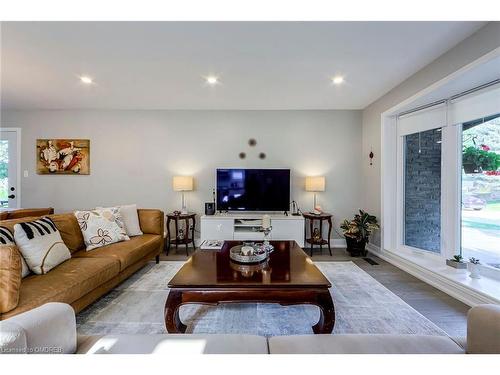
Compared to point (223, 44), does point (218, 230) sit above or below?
below

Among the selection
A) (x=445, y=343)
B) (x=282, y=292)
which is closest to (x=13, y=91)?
(x=282, y=292)

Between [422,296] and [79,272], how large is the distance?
3109 mm

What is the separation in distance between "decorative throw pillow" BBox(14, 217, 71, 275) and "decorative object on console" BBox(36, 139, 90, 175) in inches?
101

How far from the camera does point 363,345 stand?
1.02 meters

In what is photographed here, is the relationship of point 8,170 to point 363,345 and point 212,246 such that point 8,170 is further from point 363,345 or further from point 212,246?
point 363,345

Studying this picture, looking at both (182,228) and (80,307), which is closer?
(80,307)

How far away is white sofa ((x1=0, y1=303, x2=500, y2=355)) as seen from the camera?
3.05ft

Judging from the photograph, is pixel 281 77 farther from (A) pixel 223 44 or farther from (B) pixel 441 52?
(B) pixel 441 52

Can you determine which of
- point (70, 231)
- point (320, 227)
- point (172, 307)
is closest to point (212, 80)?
point (70, 231)

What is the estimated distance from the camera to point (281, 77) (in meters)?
2.90

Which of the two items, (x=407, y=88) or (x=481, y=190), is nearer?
(x=481, y=190)

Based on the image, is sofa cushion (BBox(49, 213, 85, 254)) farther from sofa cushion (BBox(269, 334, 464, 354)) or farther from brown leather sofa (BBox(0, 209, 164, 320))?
sofa cushion (BBox(269, 334, 464, 354))

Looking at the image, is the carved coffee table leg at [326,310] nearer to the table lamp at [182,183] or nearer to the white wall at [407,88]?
the white wall at [407,88]

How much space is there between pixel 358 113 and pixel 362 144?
560mm
